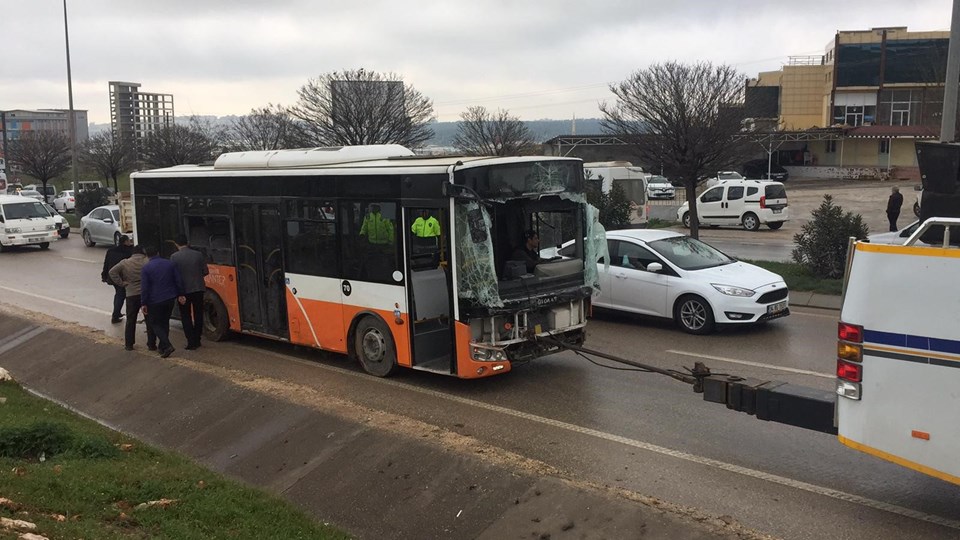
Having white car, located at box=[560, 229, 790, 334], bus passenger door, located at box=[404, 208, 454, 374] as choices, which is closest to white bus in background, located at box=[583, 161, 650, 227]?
white car, located at box=[560, 229, 790, 334]

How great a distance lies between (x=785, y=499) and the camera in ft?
20.3

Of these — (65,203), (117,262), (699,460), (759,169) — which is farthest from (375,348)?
(759,169)

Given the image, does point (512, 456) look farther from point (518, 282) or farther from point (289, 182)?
point (289, 182)

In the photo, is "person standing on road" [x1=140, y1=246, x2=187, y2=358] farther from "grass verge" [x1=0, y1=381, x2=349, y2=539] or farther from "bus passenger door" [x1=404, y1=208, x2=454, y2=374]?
"bus passenger door" [x1=404, y1=208, x2=454, y2=374]

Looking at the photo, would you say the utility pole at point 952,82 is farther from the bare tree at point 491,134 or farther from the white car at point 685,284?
the bare tree at point 491,134

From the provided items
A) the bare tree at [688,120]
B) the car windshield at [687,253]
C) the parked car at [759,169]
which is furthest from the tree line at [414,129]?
the parked car at [759,169]

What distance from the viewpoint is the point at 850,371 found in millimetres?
5504

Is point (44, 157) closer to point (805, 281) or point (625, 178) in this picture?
point (625, 178)

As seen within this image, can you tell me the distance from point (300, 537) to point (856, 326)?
4.16m

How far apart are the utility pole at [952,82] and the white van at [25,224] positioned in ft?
90.9

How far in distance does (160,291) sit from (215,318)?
135 centimetres

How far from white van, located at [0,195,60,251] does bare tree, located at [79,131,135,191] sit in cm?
1739

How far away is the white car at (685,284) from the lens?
12359 mm

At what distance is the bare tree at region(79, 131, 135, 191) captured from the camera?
154 feet
